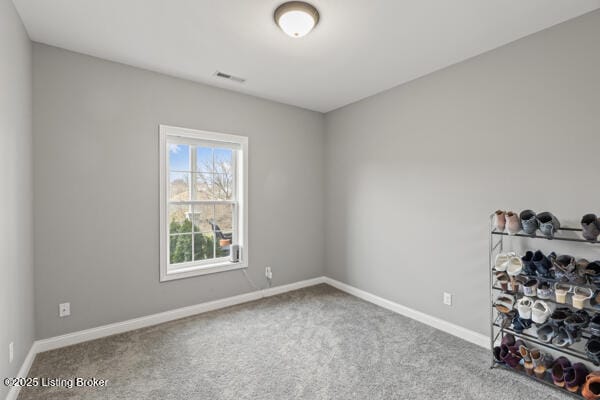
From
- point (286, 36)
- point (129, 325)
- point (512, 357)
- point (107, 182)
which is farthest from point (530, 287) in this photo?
point (107, 182)

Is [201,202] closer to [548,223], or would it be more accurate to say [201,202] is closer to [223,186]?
[223,186]

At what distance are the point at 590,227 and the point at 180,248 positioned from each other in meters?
3.58

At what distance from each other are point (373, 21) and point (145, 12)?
5.48 feet

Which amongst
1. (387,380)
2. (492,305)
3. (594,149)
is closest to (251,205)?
(387,380)

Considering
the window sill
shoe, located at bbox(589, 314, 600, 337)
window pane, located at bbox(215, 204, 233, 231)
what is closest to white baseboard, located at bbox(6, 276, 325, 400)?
the window sill

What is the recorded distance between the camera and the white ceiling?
80.6 inches

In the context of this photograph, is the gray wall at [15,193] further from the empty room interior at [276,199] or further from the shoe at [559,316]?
the shoe at [559,316]

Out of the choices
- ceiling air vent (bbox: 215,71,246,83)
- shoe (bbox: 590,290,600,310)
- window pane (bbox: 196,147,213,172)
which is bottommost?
shoe (bbox: 590,290,600,310)

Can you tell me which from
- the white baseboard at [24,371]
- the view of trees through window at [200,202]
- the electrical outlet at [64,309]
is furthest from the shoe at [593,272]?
the electrical outlet at [64,309]

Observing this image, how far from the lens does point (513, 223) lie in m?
2.22

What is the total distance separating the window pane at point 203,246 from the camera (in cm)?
349

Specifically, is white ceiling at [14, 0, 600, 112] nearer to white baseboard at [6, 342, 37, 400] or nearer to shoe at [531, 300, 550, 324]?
shoe at [531, 300, 550, 324]

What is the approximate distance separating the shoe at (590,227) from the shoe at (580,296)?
35cm

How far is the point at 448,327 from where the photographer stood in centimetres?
289
